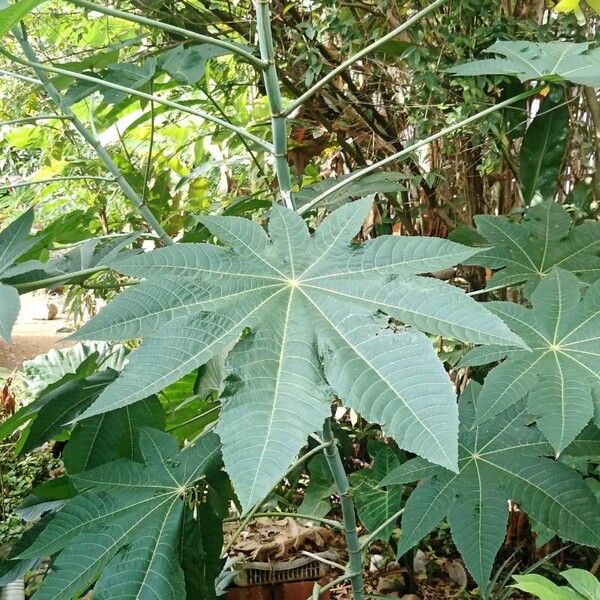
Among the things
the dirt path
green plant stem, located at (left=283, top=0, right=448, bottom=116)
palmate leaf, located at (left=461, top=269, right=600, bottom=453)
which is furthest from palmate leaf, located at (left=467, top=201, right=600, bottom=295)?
the dirt path

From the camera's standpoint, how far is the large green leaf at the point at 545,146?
4.75 ft

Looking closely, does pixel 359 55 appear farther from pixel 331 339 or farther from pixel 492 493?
pixel 492 493

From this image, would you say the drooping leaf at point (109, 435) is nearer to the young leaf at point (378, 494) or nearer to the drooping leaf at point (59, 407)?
the drooping leaf at point (59, 407)

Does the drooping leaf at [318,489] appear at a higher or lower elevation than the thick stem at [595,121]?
lower

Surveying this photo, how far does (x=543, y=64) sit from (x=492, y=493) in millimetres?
609

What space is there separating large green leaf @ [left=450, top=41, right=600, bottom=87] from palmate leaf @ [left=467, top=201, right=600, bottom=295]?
24cm

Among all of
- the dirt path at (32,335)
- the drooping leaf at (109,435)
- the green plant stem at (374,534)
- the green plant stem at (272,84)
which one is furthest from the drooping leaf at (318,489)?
the dirt path at (32,335)

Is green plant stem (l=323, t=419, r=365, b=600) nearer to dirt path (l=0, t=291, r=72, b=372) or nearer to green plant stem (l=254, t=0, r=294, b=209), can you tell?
green plant stem (l=254, t=0, r=294, b=209)

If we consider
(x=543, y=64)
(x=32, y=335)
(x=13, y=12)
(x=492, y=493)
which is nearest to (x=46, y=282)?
(x=13, y=12)

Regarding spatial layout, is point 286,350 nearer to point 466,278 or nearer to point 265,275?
point 265,275

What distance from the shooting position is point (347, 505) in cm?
104

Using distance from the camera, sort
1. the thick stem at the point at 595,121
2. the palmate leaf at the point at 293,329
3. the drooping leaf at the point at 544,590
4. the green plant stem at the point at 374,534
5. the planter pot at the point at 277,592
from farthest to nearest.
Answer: the planter pot at the point at 277,592 → the thick stem at the point at 595,121 → the green plant stem at the point at 374,534 → the drooping leaf at the point at 544,590 → the palmate leaf at the point at 293,329

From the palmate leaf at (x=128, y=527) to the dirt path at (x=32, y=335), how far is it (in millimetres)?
3743

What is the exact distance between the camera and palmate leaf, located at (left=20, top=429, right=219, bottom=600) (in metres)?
0.87
